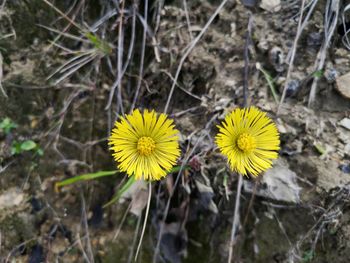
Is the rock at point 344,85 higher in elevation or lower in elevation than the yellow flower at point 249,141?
higher

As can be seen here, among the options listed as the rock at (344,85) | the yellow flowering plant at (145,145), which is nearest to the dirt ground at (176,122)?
the rock at (344,85)

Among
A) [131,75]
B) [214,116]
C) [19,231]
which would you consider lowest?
[19,231]

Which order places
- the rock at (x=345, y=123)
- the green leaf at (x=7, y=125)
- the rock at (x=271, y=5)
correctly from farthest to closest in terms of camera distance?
the green leaf at (x=7, y=125), the rock at (x=271, y=5), the rock at (x=345, y=123)

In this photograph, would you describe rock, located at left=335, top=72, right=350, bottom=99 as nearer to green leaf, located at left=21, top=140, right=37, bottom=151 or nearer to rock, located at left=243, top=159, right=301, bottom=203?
rock, located at left=243, top=159, right=301, bottom=203

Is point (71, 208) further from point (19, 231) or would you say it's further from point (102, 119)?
point (102, 119)

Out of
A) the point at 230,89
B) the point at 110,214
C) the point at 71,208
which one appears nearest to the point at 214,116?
the point at 230,89

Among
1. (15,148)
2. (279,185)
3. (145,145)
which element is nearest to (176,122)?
(145,145)

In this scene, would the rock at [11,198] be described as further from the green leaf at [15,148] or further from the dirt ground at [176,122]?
the green leaf at [15,148]

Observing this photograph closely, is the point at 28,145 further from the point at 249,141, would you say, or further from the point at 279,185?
the point at 279,185
